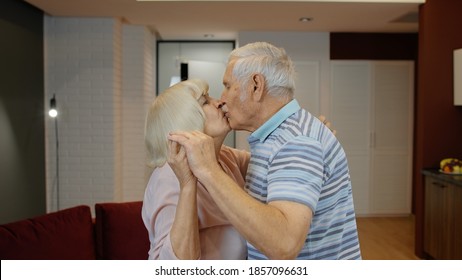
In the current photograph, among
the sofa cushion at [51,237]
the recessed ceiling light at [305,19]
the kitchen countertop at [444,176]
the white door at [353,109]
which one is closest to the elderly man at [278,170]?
the sofa cushion at [51,237]

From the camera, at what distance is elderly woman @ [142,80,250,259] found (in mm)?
1151

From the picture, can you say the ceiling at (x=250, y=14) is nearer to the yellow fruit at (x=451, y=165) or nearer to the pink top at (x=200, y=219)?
the yellow fruit at (x=451, y=165)

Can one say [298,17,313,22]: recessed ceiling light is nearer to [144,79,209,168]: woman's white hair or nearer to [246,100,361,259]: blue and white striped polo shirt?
[144,79,209,168]: woman's white hair

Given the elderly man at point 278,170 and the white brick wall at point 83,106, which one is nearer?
the elderly man at point 278,170

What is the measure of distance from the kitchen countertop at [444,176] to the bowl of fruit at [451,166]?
60mm

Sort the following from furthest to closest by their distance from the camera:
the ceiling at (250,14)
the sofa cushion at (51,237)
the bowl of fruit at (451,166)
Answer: the ceiling at (250,14), the bowl of fruit at (451,166), the sofa cushion at (51,237)

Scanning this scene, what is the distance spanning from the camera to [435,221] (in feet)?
13.1

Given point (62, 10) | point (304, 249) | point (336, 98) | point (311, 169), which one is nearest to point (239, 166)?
point (304, 249)

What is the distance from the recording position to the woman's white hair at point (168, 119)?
1.31 meters

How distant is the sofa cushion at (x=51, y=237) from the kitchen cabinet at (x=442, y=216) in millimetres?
2661

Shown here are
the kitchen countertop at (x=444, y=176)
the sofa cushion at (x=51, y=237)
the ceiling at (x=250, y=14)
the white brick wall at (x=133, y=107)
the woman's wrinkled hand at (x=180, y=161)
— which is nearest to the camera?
the woman's wrinkled hand at (x=180, y=161)

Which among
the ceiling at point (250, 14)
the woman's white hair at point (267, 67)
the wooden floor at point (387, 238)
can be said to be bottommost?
the wooden floor at point (387, 238)

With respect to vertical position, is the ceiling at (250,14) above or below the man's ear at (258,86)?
above

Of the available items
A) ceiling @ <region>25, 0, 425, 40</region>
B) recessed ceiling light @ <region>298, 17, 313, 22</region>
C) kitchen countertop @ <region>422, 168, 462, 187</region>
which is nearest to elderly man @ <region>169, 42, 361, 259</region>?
kitchen countertop @ <region>422, 168, 462, 187</region>
